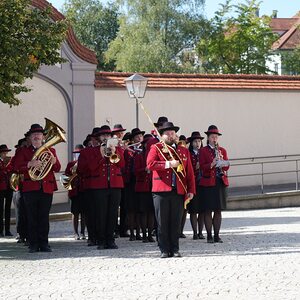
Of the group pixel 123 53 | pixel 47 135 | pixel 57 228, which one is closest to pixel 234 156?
pixel 57 228

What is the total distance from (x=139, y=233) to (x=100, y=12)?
5886 centimetres

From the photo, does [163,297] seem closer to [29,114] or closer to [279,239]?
[279,239]

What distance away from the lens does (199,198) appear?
50.9ft

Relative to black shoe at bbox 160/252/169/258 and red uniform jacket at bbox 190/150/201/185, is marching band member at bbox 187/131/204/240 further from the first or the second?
black shoe at bbox 160/252/169/258

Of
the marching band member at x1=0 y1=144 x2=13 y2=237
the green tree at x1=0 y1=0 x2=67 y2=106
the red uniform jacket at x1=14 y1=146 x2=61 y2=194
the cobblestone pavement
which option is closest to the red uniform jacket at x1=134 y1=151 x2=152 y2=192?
the cobblestone pavement

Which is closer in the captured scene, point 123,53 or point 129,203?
point 129,203

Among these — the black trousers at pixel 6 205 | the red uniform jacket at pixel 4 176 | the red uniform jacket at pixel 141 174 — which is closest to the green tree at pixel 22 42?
the red uniform jacket at pixel 141 174

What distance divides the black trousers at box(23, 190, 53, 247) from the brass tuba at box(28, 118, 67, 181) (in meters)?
0.31

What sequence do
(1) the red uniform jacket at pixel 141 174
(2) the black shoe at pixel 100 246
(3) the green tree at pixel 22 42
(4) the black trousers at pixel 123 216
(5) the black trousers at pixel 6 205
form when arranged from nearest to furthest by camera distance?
(3) the green tree at pixel 22 42, (2) the black shoe at pixel 100 246, (1) the red uniform jacket at pixel 141 174, (4) the black trousers at pixel 123 216, (5) the black trousers at pixel 6 205

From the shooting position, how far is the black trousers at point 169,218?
520 inches

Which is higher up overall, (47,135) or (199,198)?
(47,135)

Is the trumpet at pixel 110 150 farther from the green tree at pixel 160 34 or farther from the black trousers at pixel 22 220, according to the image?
the green tree at pixel 160 34

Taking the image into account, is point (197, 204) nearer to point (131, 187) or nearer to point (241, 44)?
point (131, 187)

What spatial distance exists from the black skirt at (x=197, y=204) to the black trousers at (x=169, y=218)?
1954 millimetres
